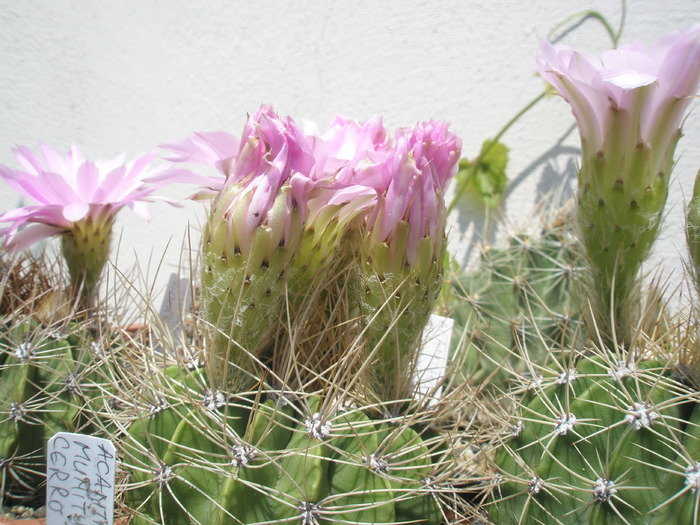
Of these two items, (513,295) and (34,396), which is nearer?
(34,396)

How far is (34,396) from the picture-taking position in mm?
589

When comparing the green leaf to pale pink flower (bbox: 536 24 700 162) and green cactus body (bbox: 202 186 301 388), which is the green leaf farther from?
green cactus body (bbox: 202 186 301 388)

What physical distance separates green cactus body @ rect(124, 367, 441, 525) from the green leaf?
861 mm

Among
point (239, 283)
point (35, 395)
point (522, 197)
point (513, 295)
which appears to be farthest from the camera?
point (522, 197)

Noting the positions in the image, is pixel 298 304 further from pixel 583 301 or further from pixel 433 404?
pixel 583 301

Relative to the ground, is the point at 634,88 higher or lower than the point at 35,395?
higher

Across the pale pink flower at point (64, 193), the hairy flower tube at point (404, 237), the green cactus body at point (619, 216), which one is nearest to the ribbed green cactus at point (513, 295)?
the green cactus body at point (619, 216)

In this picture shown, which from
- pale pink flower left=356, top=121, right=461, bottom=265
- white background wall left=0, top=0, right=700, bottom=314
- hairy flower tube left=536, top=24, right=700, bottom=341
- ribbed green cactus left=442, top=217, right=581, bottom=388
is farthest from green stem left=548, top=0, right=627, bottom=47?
pale pink flower left=356, top=121, right=461, bottom=265

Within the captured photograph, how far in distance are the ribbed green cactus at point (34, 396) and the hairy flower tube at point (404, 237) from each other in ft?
1.13

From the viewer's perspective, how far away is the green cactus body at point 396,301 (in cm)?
44

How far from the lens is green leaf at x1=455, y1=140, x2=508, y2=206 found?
1.20 m

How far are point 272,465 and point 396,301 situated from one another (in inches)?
6.9

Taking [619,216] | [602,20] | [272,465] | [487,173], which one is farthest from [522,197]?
[272,465]

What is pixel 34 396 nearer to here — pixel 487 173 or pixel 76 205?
pixel 76 205
